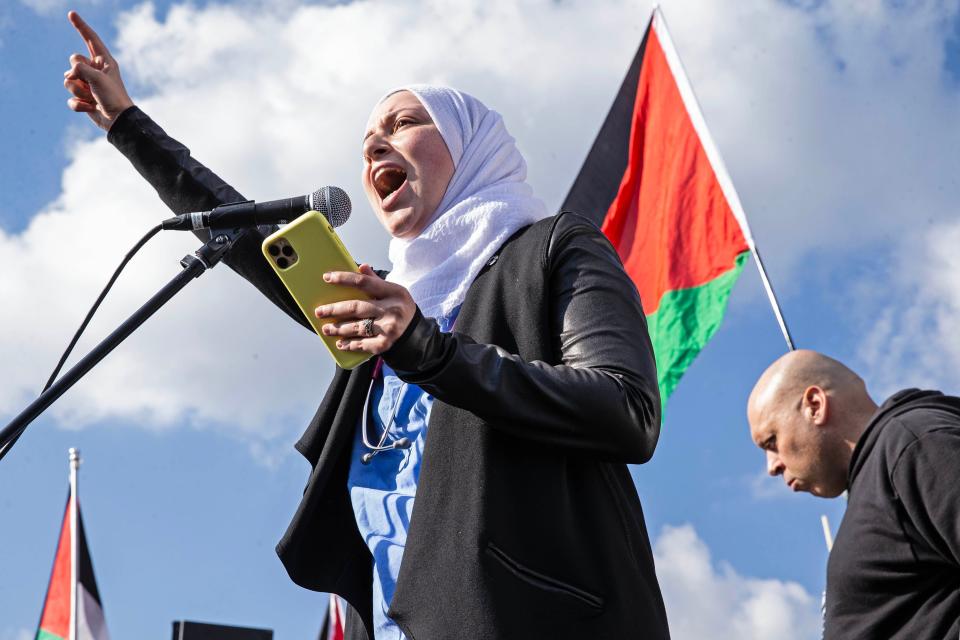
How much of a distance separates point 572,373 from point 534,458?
20 centimetres

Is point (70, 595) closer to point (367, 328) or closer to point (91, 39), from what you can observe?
point (91, 39)

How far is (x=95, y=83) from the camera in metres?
3.27

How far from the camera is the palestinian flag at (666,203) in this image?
8.99m

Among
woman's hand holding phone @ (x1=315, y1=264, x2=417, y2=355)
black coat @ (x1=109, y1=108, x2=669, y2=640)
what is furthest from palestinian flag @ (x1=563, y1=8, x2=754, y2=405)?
Result: woman's hand holding phone @ (x1=315, y1=264, x2=417, y2=355)

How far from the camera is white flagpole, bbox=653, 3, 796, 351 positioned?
28.0ft

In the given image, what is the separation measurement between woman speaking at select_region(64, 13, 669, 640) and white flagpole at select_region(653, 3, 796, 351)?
5.32 meters

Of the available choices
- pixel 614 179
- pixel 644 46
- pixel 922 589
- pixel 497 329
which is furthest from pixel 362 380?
pixel 644 46

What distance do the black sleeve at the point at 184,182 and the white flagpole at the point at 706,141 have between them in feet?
17.2

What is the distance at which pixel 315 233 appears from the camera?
204cm

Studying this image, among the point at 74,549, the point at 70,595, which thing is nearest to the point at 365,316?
the point at 74,549

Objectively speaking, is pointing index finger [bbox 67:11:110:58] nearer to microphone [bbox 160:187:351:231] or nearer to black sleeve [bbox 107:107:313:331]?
black sleeve [bbox 107:107:313:331]

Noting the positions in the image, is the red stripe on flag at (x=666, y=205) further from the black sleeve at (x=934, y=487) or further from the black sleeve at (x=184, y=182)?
the black sleeve at (x=934, y=487)

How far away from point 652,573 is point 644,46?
9231 mm

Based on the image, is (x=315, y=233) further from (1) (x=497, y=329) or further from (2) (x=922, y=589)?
(2) (x=922, y=589)
